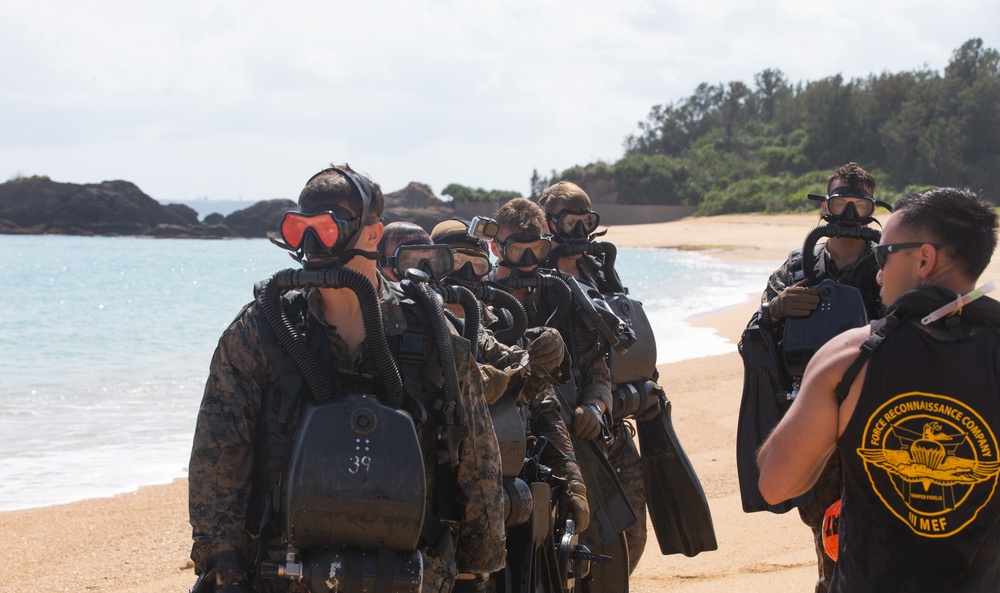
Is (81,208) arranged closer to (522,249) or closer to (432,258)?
(522,249)

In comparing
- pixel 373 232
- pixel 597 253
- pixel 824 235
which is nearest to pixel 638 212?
pixel 597 253

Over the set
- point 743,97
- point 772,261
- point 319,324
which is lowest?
point 772,261

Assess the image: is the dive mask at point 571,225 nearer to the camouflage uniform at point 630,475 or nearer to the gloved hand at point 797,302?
the camouflage uniform at point 630,475

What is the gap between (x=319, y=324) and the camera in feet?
10.3

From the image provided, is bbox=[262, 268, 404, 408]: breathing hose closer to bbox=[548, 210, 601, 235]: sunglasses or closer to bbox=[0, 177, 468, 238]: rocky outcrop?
bbox=[548, 210, 601, 235]: sunglasses

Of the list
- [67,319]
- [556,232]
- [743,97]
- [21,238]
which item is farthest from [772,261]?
[743,97]

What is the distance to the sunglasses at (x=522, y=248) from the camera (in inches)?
199

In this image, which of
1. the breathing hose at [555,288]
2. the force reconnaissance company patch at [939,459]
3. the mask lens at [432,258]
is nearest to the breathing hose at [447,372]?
the mask lens at [432,258]

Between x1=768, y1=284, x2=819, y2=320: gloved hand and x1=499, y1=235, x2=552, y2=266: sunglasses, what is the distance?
3.70 ft

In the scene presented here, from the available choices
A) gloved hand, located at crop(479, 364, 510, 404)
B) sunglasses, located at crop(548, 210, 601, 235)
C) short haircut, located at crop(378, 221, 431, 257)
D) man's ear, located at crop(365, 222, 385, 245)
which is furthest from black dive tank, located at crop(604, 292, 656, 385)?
man's ear, located at crop(365, 222, 385, 245)

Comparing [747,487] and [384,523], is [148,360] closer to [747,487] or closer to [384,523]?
[747,487]

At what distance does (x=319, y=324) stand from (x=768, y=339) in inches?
108

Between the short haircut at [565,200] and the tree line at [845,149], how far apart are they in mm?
45449

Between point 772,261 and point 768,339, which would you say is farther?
point 772,261
